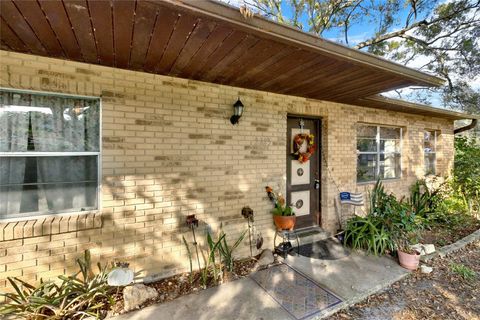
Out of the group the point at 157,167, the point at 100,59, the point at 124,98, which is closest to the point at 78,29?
the point at 100,59

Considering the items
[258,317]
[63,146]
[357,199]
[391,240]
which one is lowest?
[258,317]

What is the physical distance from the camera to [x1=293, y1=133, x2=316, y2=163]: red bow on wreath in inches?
165

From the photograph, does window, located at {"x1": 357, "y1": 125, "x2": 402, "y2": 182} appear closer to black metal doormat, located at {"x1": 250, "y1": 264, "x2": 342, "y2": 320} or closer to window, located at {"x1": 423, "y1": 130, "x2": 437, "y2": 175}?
window, located at {"x1": 423, "y1": 130, "x2": 437, "y2": 175}

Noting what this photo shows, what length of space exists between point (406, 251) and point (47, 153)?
Result: 5.04 m

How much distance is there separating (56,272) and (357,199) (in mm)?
4827

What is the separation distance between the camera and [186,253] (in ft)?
10.4

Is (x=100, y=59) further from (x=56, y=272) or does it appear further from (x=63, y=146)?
→ (x=56, y=272)

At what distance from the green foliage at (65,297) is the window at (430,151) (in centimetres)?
839

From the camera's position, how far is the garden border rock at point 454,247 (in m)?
3.78

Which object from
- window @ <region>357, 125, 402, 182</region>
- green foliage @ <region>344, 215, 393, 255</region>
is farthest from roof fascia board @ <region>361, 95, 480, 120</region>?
green foliage @ <region>344, 215, 393, 255</region>

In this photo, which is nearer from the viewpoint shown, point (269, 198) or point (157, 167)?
point (157, 167)

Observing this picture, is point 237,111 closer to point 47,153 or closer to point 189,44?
point 189,44

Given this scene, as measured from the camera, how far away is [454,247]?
412cm

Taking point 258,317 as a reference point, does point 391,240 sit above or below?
above
